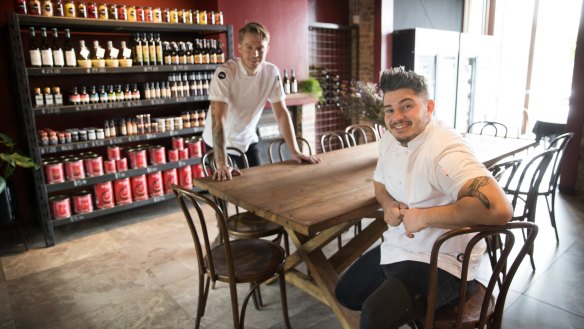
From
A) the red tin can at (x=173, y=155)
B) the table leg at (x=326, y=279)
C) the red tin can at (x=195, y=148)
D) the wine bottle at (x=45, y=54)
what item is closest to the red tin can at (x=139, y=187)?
the red tin can at (x=173, y=155)

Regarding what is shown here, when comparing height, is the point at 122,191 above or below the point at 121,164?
below

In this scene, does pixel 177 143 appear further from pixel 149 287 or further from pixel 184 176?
pixel 149 287

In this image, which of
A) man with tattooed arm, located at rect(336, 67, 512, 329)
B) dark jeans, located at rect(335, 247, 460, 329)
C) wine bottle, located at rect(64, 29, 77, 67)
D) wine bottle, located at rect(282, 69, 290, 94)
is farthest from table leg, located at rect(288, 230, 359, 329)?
wine bottle, located at rect(282, 69, 290, 94)

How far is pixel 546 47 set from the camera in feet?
26.4

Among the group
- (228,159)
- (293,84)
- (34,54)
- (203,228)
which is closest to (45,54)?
(34,54)

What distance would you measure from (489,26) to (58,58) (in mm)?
7921

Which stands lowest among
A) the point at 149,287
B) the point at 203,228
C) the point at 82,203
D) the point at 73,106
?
the point at 149,287

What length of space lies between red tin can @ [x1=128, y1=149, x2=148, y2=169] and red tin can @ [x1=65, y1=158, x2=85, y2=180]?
17.4 inches

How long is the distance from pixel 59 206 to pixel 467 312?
3.29 metres

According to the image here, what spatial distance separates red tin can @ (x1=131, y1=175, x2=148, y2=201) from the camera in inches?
153

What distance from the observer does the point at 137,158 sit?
388cm

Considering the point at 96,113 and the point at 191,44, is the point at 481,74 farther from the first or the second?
the point at 96,113

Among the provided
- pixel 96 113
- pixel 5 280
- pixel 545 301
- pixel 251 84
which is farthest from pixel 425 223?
Result: pixel 96 113

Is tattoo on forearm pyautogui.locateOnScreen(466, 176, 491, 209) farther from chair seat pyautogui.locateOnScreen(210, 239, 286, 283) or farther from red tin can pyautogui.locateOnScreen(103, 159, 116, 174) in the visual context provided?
red tin can pyautogui.locateOnScreen(103, 159, 116, 174)
